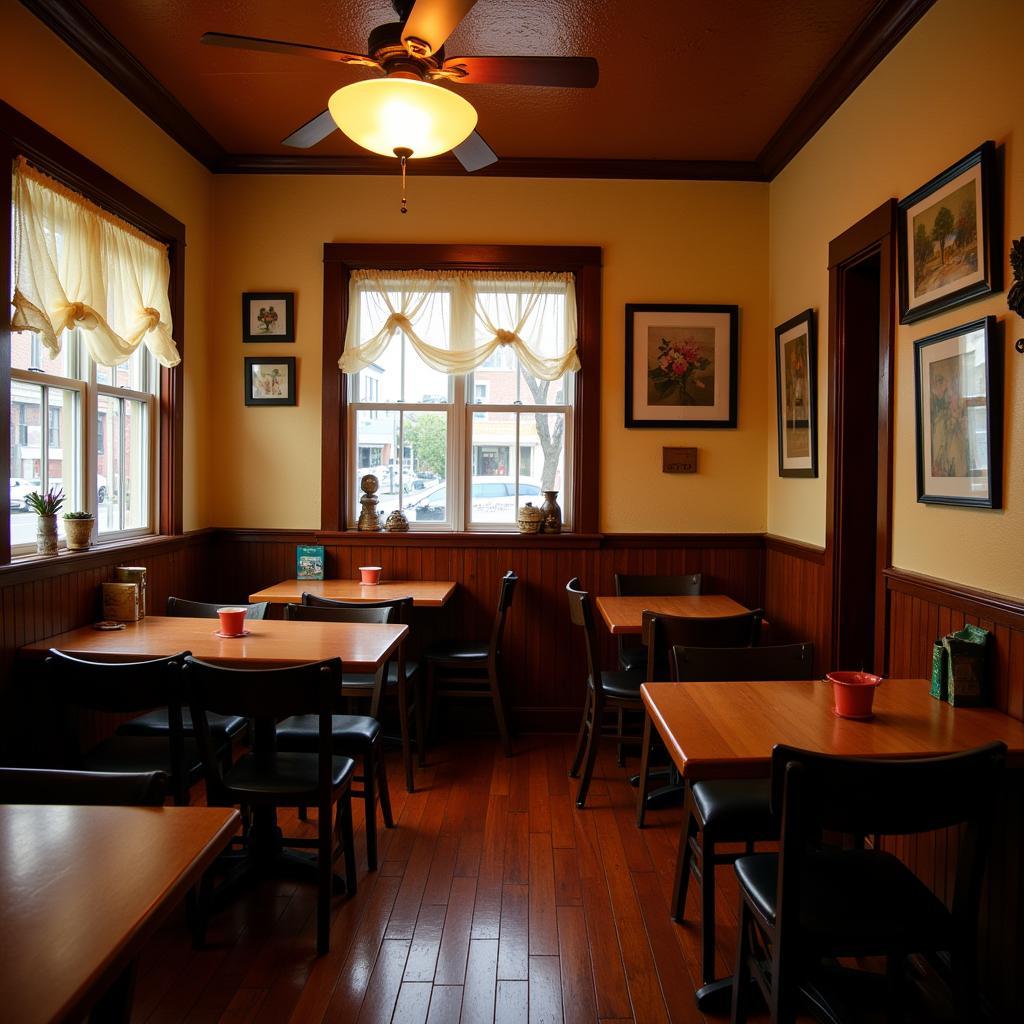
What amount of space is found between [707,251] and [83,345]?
129 inches

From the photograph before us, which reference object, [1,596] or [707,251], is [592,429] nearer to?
[707,251]

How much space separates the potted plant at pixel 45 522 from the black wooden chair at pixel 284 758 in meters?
1.18

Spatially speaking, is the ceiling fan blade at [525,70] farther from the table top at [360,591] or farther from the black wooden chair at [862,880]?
the table top at [360,591]

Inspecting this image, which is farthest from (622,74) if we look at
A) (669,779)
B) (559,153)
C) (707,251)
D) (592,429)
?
(669,779)

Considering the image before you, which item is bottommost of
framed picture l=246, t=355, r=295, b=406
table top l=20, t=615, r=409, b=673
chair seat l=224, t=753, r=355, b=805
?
chair seat l=224, t=753, r=355, b=805

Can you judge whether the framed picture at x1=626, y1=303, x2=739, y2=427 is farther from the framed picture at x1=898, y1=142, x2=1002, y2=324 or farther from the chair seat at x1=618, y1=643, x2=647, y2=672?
the framed picture at x1=898, y1=142, x2=1002, y2=324

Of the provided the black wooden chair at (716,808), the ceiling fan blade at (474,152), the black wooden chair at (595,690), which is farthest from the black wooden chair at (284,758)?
the ceiling fan blade at (474,152)

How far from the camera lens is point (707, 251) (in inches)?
182

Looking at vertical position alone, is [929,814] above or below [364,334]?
below

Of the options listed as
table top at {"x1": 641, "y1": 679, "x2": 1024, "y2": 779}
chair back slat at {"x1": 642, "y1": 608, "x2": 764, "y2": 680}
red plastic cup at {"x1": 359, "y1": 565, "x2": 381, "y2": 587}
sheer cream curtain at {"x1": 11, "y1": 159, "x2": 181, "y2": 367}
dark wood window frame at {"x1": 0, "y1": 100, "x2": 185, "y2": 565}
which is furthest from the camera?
red plastic cup at {"x1": 359, "y1": 565, "x2": 381, "y2": 587}

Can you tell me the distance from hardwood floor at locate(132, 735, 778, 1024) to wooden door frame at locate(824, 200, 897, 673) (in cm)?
119

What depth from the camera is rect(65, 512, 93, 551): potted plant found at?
334 cm

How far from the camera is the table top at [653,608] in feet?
11.7

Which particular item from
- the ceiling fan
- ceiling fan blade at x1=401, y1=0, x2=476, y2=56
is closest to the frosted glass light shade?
the ceiling fan
